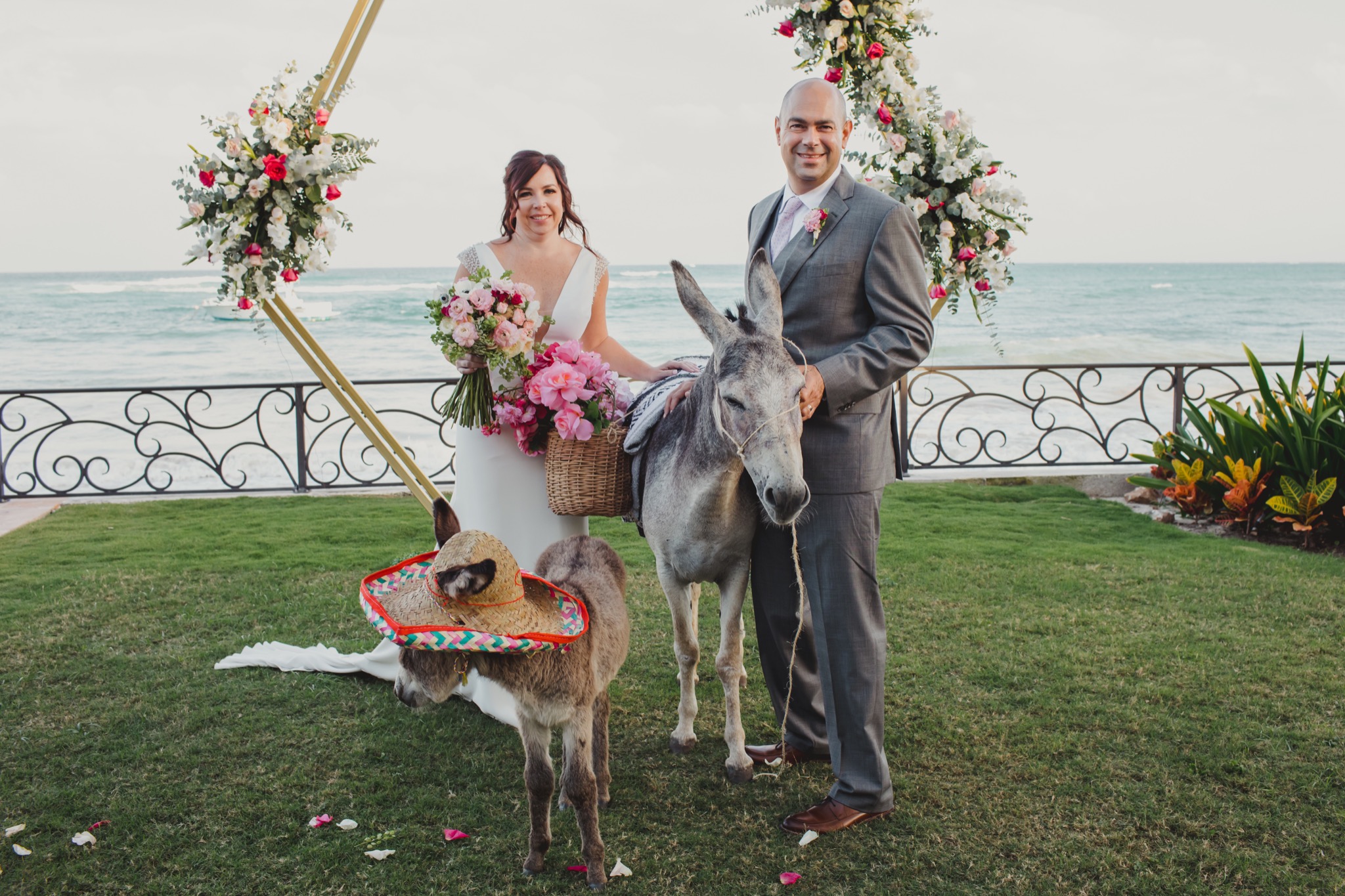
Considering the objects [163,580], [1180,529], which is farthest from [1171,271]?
[163,580]

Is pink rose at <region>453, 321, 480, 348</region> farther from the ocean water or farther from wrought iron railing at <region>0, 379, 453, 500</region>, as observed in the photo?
the ocean water

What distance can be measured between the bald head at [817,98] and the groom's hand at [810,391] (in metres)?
0.98

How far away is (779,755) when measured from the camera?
13.3 ft

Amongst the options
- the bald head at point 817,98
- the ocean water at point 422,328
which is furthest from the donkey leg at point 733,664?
the ocean water at point 422,328

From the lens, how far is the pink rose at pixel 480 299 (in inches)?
149

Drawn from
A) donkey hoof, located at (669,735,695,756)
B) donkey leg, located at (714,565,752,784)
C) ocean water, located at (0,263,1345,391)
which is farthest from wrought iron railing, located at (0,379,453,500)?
donkey leg, located at (714,565,752,784)

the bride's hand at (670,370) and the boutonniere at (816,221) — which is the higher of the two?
the boutonniere at (816,221)

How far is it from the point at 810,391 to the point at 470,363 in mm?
1651

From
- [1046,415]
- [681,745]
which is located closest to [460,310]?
A: [681,745]

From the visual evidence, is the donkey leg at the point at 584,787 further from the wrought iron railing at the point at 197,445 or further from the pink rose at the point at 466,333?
the wrought iron railing at the point at 197,445

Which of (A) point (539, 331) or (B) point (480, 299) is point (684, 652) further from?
(B) point (480, 299)

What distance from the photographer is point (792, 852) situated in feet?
11.0

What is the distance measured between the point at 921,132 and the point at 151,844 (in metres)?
4.50

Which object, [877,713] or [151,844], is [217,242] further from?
[877,713]
